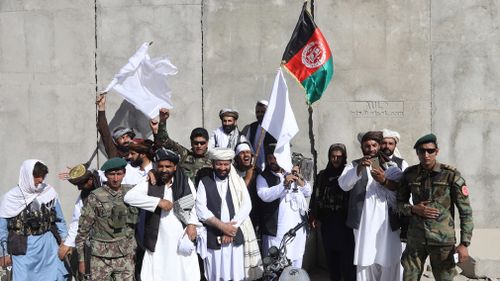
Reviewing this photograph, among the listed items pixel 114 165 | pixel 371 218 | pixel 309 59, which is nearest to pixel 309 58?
pixel 309 59

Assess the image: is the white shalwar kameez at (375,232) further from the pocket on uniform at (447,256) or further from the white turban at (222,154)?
the white turban at (222,154)

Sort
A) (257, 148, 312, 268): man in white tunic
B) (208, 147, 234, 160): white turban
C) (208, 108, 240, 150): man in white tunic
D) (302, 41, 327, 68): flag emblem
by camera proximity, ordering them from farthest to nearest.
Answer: (208, 108, 240, 150): man in white tunic, (302, 41, 327, 68): flag emblem, (257, 148, 312, 268): man in white tunic, (208, 147, 234, 160): white turban

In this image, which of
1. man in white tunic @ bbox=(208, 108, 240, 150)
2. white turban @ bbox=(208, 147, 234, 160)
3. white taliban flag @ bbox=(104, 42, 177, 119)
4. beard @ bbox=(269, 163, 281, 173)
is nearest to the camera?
white turban @ bbox=(208, 147, 234, 160)

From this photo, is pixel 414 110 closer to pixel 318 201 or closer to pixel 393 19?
pixel 393 19

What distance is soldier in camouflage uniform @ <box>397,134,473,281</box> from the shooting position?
5.63m

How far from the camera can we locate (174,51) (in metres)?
8.02

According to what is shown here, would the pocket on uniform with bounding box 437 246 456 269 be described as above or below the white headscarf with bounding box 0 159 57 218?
below

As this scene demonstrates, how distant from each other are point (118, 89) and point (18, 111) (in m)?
1.45

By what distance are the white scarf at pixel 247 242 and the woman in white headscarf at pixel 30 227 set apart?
1.82m

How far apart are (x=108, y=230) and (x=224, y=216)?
1.09 m

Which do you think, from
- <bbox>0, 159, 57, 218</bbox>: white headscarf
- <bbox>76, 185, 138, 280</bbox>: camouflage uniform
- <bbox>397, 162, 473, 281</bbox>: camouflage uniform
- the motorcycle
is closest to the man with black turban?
the motorcycle

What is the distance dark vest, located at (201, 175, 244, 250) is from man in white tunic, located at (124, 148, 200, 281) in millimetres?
319

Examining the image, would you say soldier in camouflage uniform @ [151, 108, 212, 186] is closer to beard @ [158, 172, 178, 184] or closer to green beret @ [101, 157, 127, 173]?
beard @ [158, 172, 178, 184]

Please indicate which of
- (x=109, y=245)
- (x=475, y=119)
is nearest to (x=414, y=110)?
(x=475, y=119)
